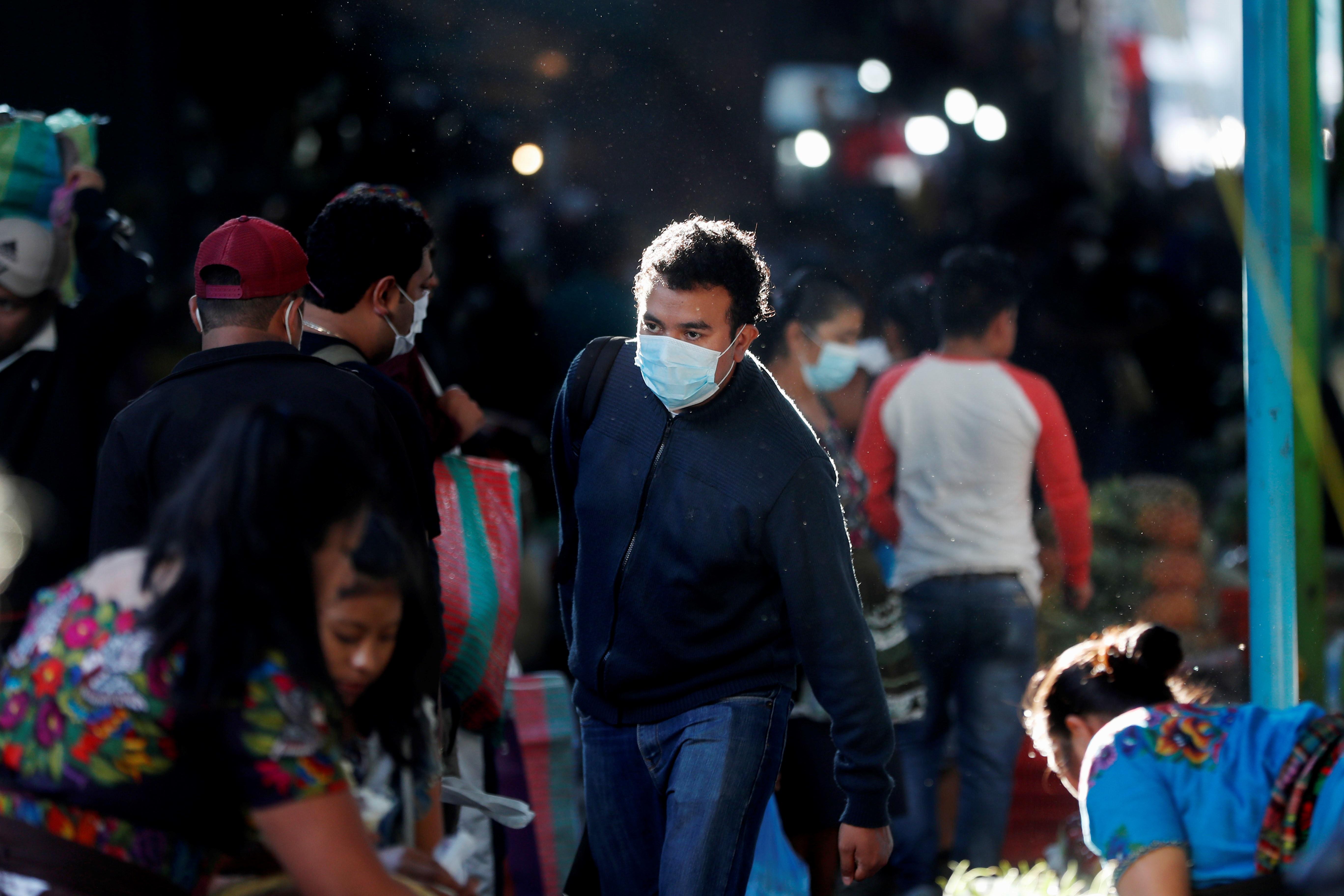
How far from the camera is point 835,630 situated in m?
2.69

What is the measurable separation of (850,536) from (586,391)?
1.15 m

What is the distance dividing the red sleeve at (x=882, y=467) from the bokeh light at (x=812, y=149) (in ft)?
15.3

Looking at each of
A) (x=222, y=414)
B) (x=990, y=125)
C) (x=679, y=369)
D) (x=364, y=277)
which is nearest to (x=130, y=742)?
(x=222, y=414)

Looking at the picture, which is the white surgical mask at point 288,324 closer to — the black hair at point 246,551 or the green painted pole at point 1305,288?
the black hair at point 246,551

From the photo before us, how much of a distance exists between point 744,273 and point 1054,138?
848cm

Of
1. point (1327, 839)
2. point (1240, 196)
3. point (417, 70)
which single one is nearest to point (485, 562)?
point (1327, 839)

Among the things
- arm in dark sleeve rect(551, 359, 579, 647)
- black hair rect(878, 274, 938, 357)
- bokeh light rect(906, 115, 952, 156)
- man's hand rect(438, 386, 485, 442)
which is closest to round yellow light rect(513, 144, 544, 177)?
black hair rect(878, 274, 938, 357)

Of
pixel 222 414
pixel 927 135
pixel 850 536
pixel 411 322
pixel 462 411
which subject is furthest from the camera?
pixel 927 135

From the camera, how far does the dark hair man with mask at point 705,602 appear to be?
269 cm

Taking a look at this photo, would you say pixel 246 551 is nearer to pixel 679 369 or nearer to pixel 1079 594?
pixel 679 369

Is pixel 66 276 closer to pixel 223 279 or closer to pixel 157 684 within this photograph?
pixel 223 279

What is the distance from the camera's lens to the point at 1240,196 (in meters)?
3.81

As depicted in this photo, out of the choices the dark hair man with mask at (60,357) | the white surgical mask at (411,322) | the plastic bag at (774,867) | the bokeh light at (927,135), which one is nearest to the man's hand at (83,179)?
the dark hair man with mask at (60,357)

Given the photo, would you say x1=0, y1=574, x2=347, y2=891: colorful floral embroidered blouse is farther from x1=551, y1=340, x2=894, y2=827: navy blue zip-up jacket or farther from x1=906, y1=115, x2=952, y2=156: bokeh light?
x1=906, y1=115, x2=952, y2=156: bokeh light
